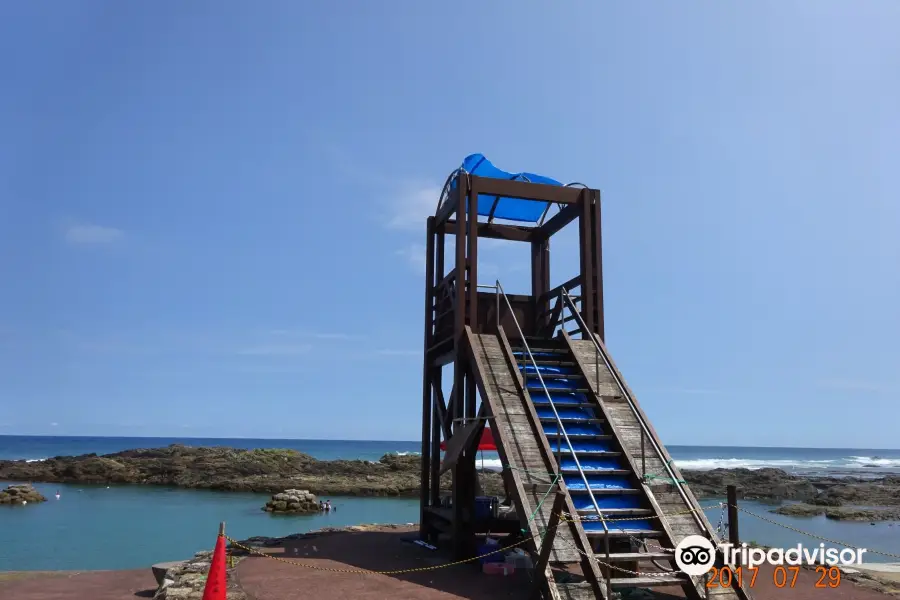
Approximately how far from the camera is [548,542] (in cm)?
733

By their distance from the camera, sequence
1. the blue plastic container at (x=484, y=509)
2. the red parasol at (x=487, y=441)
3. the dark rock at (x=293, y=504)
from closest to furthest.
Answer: the blue plastic container at (x=484, y=509), the red parasol at (x=487, y=441), the dark rock at (x=293, y=504)

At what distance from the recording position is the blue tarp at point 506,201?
14195 mm

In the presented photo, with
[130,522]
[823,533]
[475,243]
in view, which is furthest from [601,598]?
[130,522]

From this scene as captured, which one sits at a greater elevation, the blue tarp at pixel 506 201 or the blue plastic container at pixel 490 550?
the blue tarp at pixel 506 201

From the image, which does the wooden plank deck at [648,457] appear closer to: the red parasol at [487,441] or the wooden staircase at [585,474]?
the wooden staircase at [585,474]

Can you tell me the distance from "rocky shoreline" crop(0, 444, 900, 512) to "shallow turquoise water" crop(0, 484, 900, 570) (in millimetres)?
3443

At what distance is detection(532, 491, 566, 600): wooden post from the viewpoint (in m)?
7.18

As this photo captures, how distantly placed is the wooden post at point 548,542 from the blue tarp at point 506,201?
7.66 m

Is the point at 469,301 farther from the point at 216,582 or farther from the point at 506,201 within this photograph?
the point at 216,582

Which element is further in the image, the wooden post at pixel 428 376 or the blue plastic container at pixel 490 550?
the wooden post at pixel 428 376

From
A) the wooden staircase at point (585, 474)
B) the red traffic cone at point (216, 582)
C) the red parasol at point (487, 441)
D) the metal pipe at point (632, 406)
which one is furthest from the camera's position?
the red parasol at point (487, 441)
